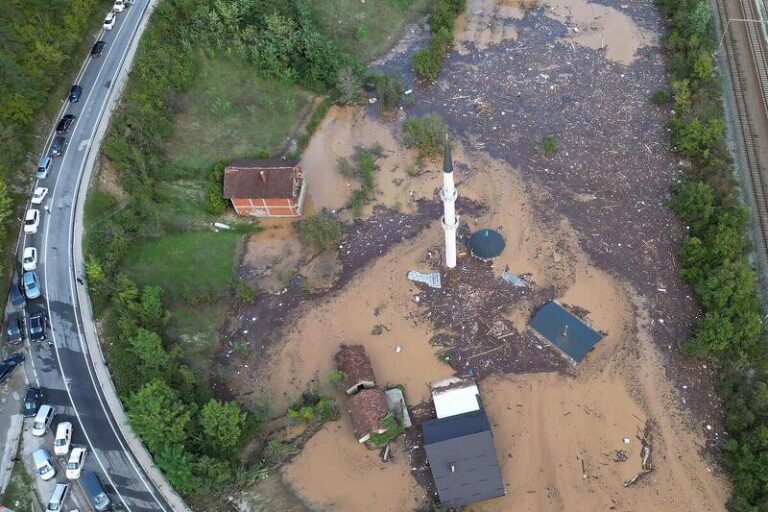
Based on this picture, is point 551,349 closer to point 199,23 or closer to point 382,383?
point 382,383

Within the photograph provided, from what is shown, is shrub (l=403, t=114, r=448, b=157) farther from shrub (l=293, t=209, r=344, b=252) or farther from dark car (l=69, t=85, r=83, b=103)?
dark car (l=69, t=85, r=83, b=103)

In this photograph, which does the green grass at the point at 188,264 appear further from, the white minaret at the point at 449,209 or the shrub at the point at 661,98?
the shrub at the point at 661,98

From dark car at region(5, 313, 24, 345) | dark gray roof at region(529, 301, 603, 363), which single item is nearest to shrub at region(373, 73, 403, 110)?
Result: dark gray roof at region(529, 301, 603, 363)

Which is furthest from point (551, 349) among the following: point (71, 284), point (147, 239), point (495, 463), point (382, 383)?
point (71, 284)

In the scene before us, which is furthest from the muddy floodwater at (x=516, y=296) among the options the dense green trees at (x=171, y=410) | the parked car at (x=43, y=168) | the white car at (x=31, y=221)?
the parked car at (x=43, y=168)

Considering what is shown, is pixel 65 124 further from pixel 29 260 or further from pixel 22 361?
pixel 22 361
